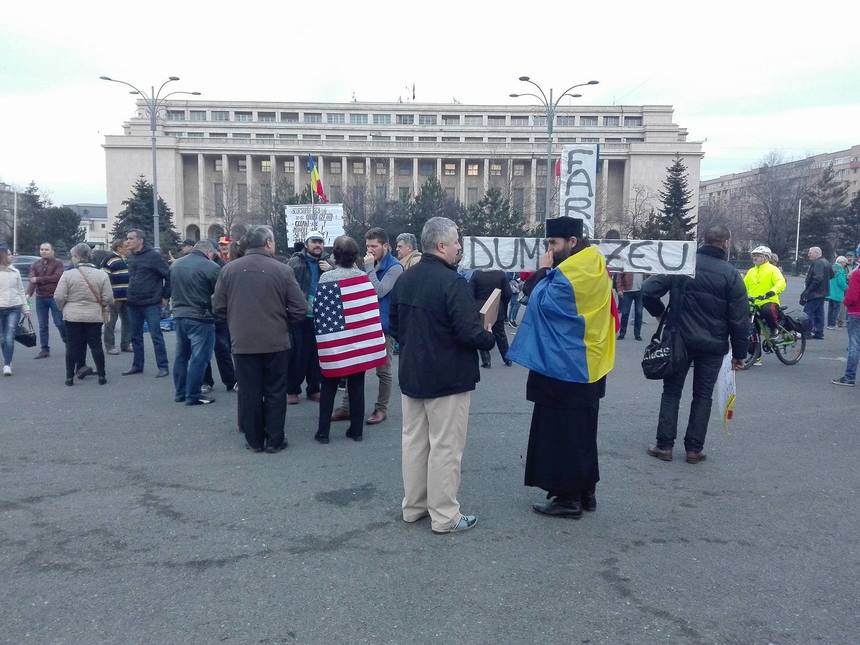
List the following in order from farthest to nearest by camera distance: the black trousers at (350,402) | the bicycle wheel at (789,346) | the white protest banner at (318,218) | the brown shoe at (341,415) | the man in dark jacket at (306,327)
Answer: the white protest banner at (318,218) → the bicycle wheel at (789,346) → the man in dark jacket at (306,327) → the brown shoe at (341,415) → the black trousers at (350,402)

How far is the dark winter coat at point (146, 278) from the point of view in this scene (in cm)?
1022

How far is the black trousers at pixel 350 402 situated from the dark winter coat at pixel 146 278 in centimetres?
449

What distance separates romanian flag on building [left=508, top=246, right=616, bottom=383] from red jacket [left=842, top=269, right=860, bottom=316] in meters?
6.59

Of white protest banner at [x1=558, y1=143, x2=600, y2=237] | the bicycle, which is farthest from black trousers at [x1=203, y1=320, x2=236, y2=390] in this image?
the bicycle

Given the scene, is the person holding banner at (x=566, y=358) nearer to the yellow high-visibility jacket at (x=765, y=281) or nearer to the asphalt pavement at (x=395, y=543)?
the asphalt pavement at (x=395, y=543)

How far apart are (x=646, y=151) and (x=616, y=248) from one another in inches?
3336

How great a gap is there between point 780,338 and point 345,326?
834cm

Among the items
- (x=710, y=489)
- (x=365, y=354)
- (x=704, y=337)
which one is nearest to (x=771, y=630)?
(x=710, y=489)

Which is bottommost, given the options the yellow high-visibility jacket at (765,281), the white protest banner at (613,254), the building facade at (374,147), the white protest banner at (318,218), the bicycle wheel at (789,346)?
the bicycle wheel at (789,346)

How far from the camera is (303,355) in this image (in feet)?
27.9

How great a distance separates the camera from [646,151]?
84.9 metres

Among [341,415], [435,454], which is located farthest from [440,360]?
[341,415]

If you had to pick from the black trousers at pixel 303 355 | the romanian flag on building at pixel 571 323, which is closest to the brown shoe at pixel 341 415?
the black trousers at pixel 303 355

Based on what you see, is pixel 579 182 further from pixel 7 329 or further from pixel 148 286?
pixel 7 329
